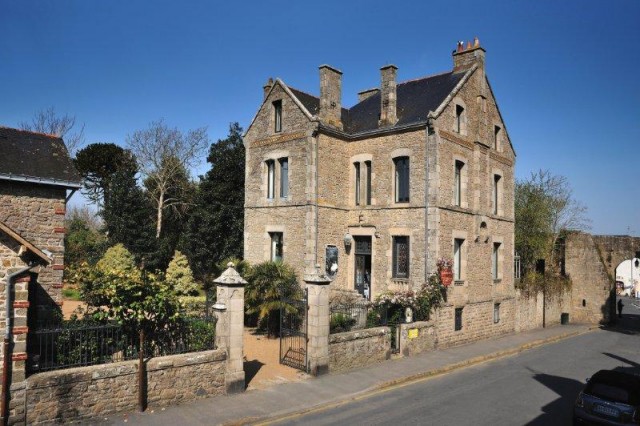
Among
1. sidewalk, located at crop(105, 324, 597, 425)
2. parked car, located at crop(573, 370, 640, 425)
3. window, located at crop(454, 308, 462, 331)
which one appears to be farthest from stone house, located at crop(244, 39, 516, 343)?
parked car, located at crop(573, 370, 640, 425)

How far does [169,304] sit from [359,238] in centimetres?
1267

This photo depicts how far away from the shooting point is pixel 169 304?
40.1 feet

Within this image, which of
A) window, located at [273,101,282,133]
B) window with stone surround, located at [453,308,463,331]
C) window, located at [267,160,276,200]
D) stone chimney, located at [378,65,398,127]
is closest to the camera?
→ window with stone surround, located at [453,308,463,331]

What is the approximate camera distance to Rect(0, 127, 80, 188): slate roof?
14920mm

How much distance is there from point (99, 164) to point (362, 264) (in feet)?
99.4

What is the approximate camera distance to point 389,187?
2231 centimetres

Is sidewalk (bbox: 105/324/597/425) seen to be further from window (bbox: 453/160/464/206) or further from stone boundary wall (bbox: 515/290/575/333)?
stone boundary wall (bbox: 515/290/575/333)

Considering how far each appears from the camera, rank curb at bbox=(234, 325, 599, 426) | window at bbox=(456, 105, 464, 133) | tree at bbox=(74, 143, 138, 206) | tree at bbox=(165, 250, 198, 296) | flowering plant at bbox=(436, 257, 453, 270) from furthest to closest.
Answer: tree at bbox=(74, 143, 138, 206), tree at bbox=(165, 250, 198, 296), window at bbox=(456, 105, 464, 133), flowering plant at bbox=(436, 257, 453, 270), curb at bbox=(234, 325, 599, 426)

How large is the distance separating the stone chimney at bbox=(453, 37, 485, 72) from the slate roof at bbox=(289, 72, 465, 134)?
0.62 m

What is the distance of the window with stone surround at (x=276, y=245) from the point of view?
2414 centimetres

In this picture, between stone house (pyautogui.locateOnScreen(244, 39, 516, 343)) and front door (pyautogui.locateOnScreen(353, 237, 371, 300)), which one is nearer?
stone house (pyautogui.locateOnScreen(244, 39, 516, 343))

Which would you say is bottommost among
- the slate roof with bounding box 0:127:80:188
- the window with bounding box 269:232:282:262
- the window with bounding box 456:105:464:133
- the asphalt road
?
the asphalt road

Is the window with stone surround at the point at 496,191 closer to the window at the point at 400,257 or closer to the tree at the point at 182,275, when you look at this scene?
the window at the point at 400,257

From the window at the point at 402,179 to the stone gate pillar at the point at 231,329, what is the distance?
11.2m
